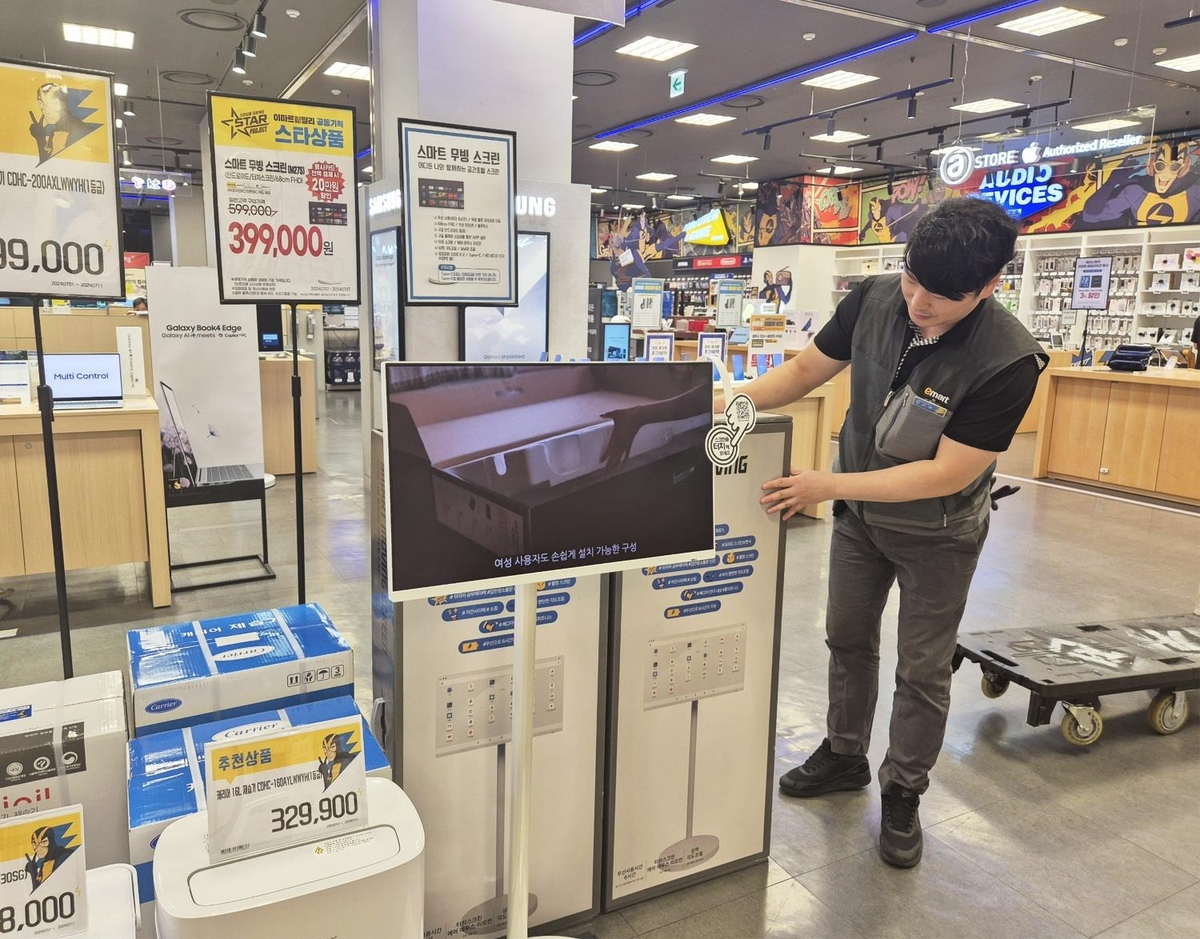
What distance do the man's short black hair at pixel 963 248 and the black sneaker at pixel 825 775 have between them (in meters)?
1.45

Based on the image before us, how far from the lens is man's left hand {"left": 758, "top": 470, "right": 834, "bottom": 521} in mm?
1972

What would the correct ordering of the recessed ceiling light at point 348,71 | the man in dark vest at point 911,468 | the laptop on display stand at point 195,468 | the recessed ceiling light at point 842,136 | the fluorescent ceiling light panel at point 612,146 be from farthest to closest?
the fluorescent ceiling light panel at point 612,146 < the recessed ceiling light at point 842,136 < the recessed ceiling light at point 348,71 < the laptop on display stand at point 195,468 < the man in dark vest at point 911,468

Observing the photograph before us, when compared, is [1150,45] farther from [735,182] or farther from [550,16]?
[735,182]

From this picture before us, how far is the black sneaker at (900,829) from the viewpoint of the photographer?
7.44 feet

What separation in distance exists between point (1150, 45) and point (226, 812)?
10.4 metres

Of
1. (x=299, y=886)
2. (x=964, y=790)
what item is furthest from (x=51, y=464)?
Answer: (x=964, y=790)

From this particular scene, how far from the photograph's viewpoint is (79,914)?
1176mm

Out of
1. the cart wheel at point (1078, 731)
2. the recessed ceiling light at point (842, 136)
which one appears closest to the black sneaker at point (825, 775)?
the cart wheel at point (1078, 731)

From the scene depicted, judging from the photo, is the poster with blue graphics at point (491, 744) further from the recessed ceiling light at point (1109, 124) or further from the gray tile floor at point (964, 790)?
the recessed ceiling light at point (1109, 124)

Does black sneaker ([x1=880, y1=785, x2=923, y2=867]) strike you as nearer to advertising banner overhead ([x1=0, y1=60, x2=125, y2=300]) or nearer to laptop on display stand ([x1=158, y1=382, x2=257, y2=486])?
advertising banner overhead ([x1=0, y1=60, x2=125, y2=300])

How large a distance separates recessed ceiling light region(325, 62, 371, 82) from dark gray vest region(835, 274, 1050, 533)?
901 cm

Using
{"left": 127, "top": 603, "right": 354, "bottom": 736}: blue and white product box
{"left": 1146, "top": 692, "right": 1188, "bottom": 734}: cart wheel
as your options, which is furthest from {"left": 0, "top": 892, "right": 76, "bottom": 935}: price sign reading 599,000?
{"left": 1146, "top": 692, "right": 1188, "bottom": 734}: cart wheel

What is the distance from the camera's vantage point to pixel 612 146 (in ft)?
47.4

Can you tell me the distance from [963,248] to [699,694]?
1191 millimetres
